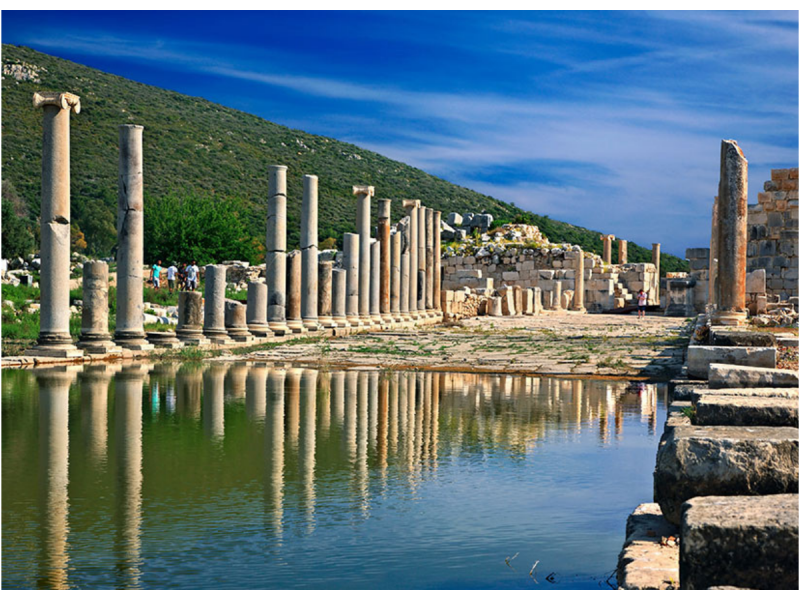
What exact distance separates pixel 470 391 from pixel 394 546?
332 inches

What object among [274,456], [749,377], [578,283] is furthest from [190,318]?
[578,283]

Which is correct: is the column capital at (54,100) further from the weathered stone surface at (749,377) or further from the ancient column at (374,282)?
the ancient column at (374,282)

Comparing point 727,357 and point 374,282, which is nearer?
point 727,357

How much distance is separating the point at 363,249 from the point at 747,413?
25314mm

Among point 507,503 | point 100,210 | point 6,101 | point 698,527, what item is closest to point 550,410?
point 507,503

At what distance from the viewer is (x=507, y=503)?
6.87 m

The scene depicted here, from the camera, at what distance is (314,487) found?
7285 millimetres

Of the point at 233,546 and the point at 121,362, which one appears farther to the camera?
the point at 121,362

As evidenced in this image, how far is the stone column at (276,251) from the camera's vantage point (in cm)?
2470

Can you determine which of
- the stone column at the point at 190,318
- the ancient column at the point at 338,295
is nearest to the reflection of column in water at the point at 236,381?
the stone column at the point at 190,318

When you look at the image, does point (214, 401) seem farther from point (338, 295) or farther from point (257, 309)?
point (338, 295)

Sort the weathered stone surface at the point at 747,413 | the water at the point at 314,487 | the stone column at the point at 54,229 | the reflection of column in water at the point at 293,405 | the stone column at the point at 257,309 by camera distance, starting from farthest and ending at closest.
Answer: the stone column at the point at 257,309, the stone column at the point at 54,229, the reflection of column in water at the point at 293,405, the weathered stone surface at the point at 747,413, the water at the point at 314,487

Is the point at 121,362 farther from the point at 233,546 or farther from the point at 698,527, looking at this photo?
the point at 698,527

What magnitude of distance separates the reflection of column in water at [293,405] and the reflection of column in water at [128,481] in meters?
1.44
